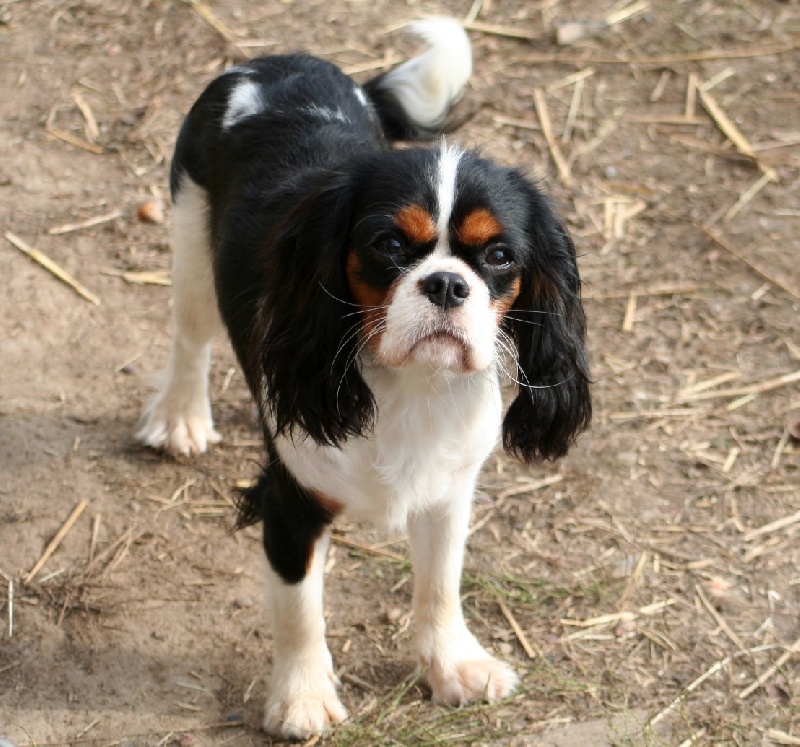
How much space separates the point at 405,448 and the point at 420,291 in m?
0.62

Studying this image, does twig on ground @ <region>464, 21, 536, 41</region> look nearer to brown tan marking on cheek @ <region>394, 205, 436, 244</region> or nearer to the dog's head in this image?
the dog's head

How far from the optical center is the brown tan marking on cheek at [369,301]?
2.72 metres

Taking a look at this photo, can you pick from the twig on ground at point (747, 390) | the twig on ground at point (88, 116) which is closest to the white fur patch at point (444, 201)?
the twig on ground at point (747, 390)

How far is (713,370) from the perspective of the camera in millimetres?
4859

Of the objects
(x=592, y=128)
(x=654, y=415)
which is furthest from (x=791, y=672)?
(x=592, y=128)

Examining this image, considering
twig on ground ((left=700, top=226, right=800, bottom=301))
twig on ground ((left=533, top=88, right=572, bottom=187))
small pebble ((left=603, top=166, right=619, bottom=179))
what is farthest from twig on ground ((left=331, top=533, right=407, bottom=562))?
small pebble ((left=603, top=166, right=619, bottom=179))

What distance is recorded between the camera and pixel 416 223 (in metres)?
2.63

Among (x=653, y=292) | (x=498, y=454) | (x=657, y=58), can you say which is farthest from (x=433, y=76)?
(x=657, y=58)

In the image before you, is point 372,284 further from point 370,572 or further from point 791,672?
point 791,672

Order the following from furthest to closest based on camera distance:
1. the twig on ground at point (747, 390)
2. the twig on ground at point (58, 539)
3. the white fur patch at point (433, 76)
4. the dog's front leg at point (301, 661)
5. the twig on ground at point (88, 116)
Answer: the twig on ground at point (88, 116) < the twig on ground at point (747, 390) < the white fur patch at point (433, 76) < the twig on ground at point (58, 539) < the dog's front leg at point (301, 661)

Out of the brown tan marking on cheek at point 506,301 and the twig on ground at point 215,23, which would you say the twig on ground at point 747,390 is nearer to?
the brown tan marking on cheek at point 506,301

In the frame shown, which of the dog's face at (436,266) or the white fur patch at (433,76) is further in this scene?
the white fur patch at (433,76)

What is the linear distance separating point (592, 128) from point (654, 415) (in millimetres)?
2109

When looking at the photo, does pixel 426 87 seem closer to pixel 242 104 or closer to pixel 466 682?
pixel 242 104
